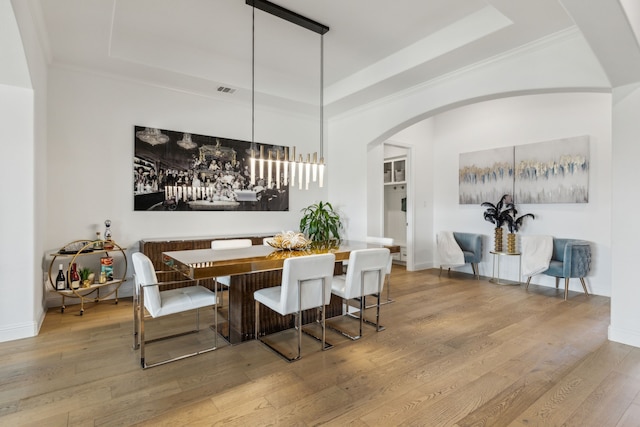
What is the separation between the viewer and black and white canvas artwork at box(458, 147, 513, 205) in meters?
5.73

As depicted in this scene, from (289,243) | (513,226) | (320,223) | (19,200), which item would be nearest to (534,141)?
(513,226)

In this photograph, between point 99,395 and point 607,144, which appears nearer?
point 99,395

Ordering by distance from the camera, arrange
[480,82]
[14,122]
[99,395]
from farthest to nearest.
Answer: [480,82]
[14,122]
[99,395]

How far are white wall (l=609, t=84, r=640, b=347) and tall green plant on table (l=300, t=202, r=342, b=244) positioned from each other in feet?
11.5

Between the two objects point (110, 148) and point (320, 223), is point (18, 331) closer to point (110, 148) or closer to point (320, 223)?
point (110, 148)

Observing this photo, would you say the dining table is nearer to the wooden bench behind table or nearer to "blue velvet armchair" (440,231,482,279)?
the wooden bench behind table

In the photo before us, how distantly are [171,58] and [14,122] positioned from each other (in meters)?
1.83

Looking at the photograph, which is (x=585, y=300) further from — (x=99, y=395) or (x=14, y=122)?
(x=14, y=122)

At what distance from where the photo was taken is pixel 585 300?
14.7 feet

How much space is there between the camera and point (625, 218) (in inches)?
120

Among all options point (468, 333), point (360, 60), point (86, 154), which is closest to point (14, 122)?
point (86, 154)

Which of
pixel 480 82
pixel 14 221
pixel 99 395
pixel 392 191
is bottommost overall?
pixel 99 395

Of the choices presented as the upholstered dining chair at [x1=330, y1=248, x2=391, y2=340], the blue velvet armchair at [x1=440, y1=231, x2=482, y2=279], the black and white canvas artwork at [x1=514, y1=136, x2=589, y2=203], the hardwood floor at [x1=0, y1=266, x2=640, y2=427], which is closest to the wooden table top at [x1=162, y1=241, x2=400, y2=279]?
the upholstered dining chair at [x1=330, y1=248, x2=391, y2=340]

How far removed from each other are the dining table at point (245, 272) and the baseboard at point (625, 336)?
8.25 feet
